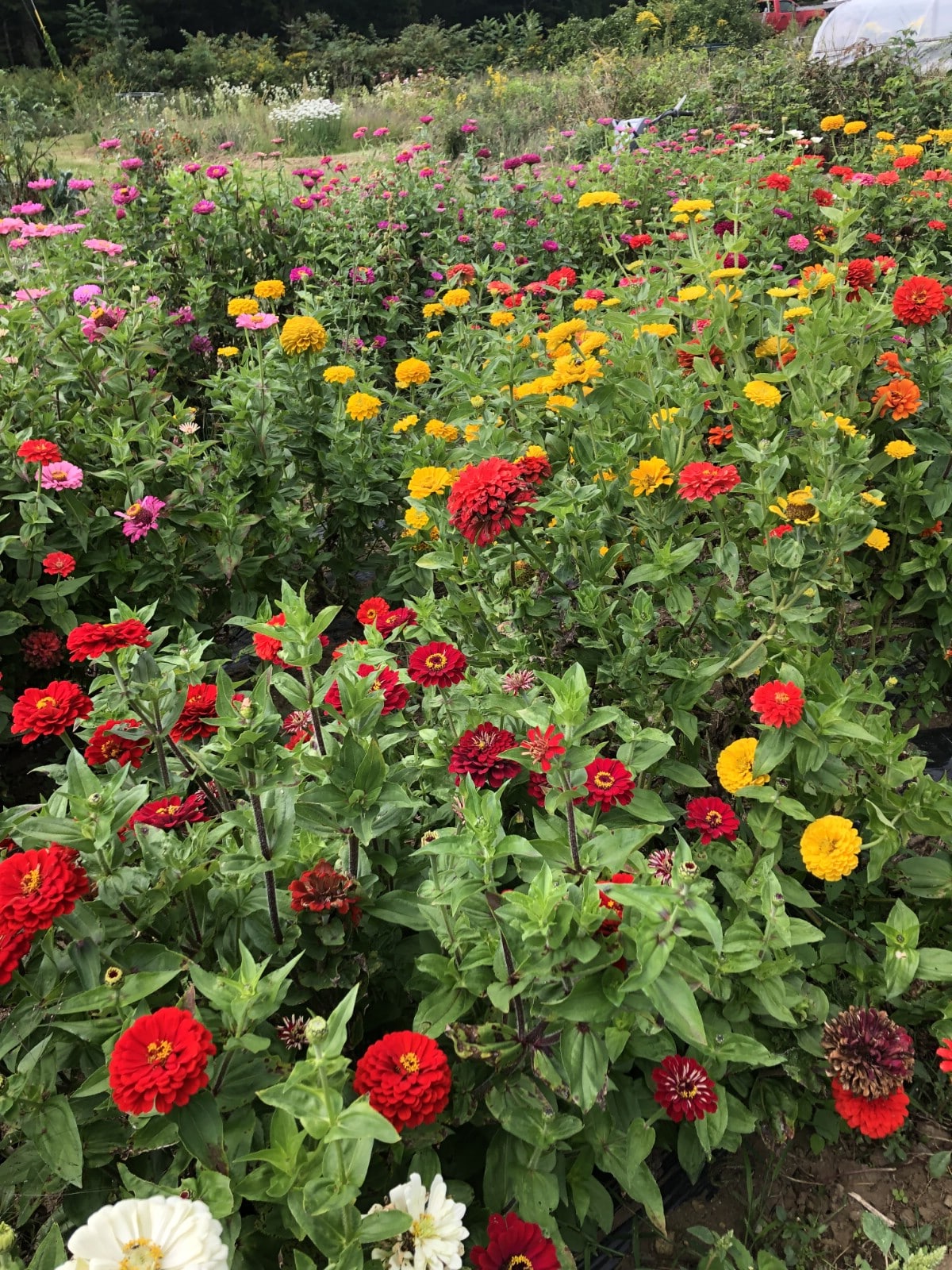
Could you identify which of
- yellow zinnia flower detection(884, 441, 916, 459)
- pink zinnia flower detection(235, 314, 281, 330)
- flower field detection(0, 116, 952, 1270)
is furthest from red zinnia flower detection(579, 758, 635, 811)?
pink zinnia flower detection(235, 314, 281, 330)

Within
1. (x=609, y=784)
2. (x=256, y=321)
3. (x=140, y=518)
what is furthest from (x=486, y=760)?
(x=256, y=321)

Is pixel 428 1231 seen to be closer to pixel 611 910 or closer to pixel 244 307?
pixel 611 910

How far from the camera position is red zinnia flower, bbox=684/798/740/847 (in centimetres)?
141

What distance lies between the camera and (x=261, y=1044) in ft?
3.12

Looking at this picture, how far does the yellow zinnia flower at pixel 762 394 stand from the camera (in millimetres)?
1900

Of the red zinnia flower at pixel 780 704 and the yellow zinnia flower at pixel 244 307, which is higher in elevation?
the yellow zinnia flower at pixel 244 307

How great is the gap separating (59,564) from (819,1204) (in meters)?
2.13

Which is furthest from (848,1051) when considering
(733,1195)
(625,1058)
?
(733,1195)

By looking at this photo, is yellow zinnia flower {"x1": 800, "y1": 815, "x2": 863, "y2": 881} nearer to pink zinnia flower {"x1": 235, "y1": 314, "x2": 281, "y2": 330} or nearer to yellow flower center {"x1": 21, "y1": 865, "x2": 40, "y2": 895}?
yellow flower center {"x1": 21, "y1": 865, "x2": 40, "y2": 895}

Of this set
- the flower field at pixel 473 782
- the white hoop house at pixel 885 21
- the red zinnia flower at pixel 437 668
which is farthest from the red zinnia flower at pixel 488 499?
the white hoop house at pixel 885 21

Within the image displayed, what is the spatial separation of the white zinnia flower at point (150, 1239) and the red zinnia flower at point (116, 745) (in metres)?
0.78

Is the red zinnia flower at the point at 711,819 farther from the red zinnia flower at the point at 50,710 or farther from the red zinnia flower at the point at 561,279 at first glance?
the red zinnia flower at the point at 561,279

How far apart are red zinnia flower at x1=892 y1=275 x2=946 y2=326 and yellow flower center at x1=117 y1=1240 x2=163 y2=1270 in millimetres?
2297

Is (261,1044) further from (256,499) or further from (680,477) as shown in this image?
(256,499)
